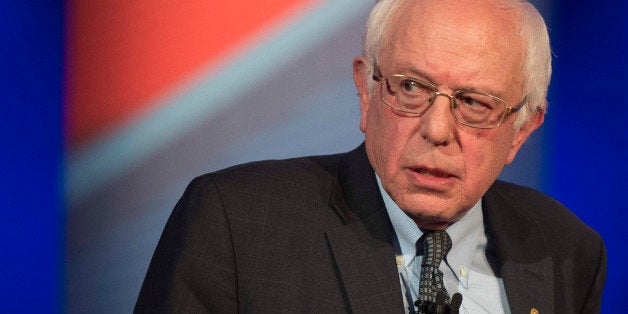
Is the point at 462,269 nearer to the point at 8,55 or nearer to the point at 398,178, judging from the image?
the point at 398,178

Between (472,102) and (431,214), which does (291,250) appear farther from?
(472,102)

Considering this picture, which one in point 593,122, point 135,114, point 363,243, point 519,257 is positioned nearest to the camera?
point 363,243

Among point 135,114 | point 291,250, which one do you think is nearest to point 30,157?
point 135,114

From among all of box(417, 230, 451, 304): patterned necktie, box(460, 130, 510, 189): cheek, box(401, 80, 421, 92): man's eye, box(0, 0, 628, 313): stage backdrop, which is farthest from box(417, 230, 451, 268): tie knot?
box(0, 0, 628, 313): stage backdrop

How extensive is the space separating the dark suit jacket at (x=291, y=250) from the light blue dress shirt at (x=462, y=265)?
34mm

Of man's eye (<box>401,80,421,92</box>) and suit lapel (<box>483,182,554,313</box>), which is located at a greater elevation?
man's eye (<box>401,80,421,92</box>)

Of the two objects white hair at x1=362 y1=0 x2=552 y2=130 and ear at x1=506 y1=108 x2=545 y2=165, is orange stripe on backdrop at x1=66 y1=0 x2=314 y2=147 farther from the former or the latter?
ear at x1=506 y1=108 x2=545 y2=165

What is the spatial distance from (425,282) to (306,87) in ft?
2.93

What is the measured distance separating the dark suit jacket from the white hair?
0.99ft

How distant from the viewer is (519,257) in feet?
7.77

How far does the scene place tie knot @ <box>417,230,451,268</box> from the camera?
2164mm

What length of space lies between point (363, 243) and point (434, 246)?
20cm

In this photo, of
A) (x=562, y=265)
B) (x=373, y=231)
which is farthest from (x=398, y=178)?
(x=562, y=265)

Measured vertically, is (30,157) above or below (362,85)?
below
